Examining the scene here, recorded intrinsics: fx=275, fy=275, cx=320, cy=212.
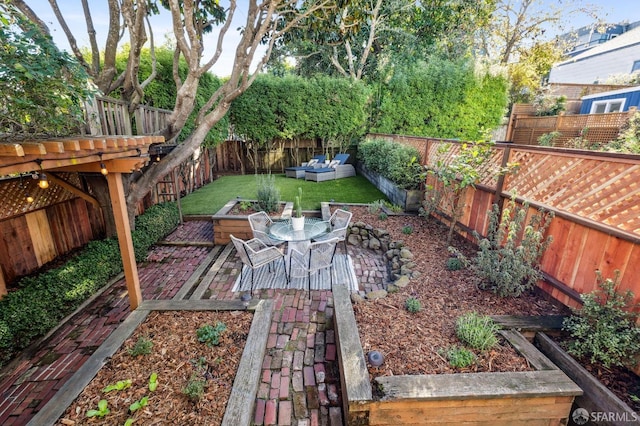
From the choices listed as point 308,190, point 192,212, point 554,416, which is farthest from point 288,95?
point 554,416

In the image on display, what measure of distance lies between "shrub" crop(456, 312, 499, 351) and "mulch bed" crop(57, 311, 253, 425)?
231 cm

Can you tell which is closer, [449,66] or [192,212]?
[192,212]

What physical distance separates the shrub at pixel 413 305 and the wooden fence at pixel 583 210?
67.0 inches

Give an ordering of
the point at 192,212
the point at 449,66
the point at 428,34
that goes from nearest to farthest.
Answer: the point at 192,212 < the point at 449,66 < the point at 428,34

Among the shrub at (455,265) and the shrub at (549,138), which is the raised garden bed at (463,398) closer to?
the shrub at (455,265)

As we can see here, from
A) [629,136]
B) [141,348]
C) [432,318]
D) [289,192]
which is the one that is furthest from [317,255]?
[629,136]

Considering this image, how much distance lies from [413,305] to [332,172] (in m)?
8.86

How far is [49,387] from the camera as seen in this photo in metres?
2.86

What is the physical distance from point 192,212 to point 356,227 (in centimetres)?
463

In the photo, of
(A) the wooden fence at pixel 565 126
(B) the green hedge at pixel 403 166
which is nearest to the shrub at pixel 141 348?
(B) the green hedge at pixel 403 166

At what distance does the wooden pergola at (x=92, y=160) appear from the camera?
2250mm

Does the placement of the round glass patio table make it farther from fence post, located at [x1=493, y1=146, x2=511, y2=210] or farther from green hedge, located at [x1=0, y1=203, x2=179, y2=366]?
fence post, located at [x1=493, y1=146, x2=511, y2=210]

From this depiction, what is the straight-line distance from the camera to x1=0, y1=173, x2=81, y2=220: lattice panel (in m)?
3.86

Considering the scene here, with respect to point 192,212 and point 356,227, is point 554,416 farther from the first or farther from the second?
point 192,212
